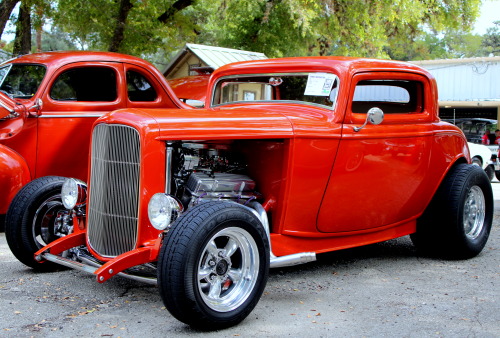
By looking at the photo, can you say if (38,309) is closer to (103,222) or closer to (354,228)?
(103,222)

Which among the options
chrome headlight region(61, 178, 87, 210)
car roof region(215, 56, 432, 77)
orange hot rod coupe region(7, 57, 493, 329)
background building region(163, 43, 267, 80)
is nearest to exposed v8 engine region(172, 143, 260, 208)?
orange hot rod coupe region(7, 57, 493, 329)

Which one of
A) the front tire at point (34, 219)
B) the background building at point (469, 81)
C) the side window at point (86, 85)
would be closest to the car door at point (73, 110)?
the side window at point (86, 85)

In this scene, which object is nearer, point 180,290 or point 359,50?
point 180,290

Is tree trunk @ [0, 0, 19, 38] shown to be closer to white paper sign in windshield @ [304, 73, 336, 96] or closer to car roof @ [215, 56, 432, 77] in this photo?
car roof @ [215, 56, 432, 77]

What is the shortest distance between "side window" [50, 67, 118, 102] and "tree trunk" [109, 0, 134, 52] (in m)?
7.10

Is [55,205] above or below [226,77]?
below

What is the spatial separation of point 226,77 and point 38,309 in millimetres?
2813

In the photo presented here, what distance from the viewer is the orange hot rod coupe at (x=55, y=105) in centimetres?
673

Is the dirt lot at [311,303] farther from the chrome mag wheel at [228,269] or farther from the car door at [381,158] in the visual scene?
the car door at [381,158]

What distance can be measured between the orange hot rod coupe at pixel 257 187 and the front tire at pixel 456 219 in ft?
0.04

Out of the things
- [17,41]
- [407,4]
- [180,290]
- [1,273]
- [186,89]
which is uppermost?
[407,4]

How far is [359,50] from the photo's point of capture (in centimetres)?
1820

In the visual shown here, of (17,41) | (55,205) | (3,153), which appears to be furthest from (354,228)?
(17,41)

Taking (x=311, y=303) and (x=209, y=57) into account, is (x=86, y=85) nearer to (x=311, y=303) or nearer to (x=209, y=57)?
(x=311, y=303)
